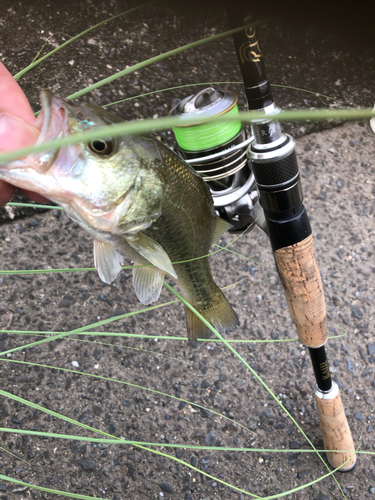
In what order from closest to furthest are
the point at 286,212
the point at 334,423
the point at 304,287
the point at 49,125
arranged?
the point at 49,125, the point at 286,212, the point at 304,287, the point at 334,423

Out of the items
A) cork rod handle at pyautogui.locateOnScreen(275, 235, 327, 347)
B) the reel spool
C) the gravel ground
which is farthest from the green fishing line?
the gravel ground

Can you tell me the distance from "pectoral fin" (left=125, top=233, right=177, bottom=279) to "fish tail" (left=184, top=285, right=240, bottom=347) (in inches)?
11.8

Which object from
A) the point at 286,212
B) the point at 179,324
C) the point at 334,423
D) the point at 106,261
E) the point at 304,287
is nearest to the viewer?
the point at 106,261

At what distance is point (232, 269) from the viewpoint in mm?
1402

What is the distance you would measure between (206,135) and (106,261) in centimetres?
33

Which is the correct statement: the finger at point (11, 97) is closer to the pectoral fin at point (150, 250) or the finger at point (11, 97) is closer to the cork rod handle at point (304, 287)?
the pectoral fin at point (150, 250)

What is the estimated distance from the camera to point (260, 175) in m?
0.68

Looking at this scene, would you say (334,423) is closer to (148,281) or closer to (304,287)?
(304,287)

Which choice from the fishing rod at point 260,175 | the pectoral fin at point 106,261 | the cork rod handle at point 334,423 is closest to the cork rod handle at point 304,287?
the fishing rod at point 260,175

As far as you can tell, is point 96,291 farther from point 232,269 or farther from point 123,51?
point 123,51

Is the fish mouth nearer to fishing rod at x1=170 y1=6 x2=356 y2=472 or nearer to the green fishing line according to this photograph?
fishing rod at x1=170 y1=6 x2=356 y2=472

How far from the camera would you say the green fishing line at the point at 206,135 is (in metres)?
0.77

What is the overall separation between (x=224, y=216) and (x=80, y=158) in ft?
1.40

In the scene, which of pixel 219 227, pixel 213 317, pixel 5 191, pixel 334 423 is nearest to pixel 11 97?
pixel 5 191
